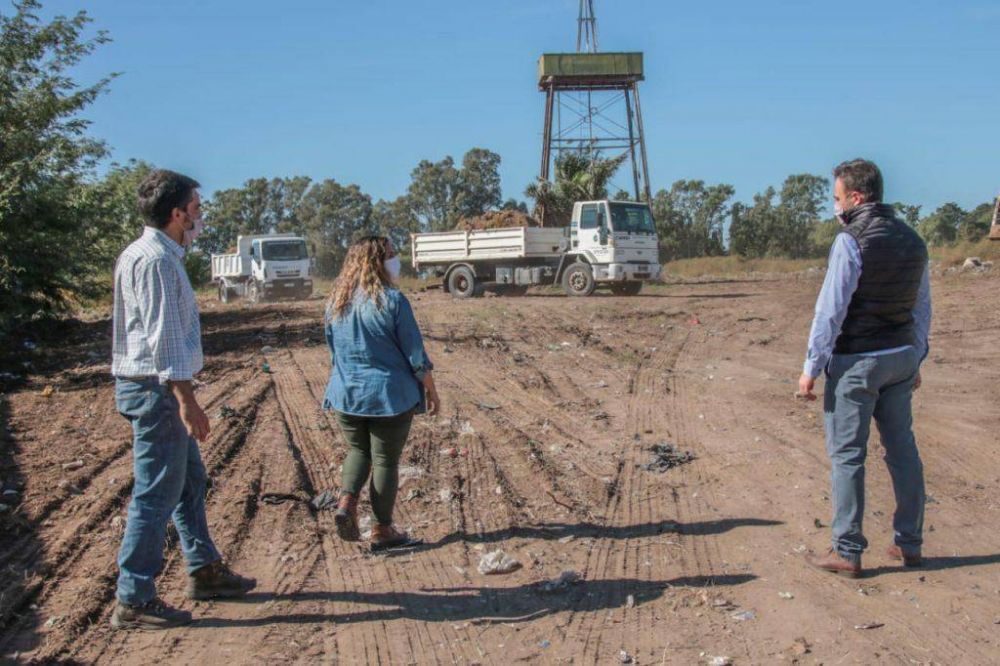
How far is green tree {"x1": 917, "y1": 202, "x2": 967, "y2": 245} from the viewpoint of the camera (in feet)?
171

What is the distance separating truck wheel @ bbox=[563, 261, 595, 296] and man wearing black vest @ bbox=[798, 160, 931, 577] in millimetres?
17615

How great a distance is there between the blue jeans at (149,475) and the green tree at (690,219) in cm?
5239

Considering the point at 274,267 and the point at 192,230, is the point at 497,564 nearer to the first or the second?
the point at 192,230

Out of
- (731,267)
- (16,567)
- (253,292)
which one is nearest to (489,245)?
(253,292)

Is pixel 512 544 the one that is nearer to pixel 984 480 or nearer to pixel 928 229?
pixel 984 480

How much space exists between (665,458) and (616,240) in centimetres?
1515

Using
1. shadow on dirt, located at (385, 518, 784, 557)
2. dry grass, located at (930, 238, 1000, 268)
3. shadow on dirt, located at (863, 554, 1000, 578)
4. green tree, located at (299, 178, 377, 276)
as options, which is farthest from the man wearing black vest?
green tree, located at (299, 178, 377, 276)

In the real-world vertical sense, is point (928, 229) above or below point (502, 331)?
above

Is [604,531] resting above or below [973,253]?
below

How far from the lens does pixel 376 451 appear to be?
16.9 feet

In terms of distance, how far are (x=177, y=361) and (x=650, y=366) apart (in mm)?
8501

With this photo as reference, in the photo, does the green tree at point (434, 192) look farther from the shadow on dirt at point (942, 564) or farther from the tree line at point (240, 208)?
the shadow on dirt at point (942, 564)

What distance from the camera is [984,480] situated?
6.48 m

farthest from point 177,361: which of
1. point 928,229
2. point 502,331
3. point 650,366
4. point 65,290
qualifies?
point 928,229
